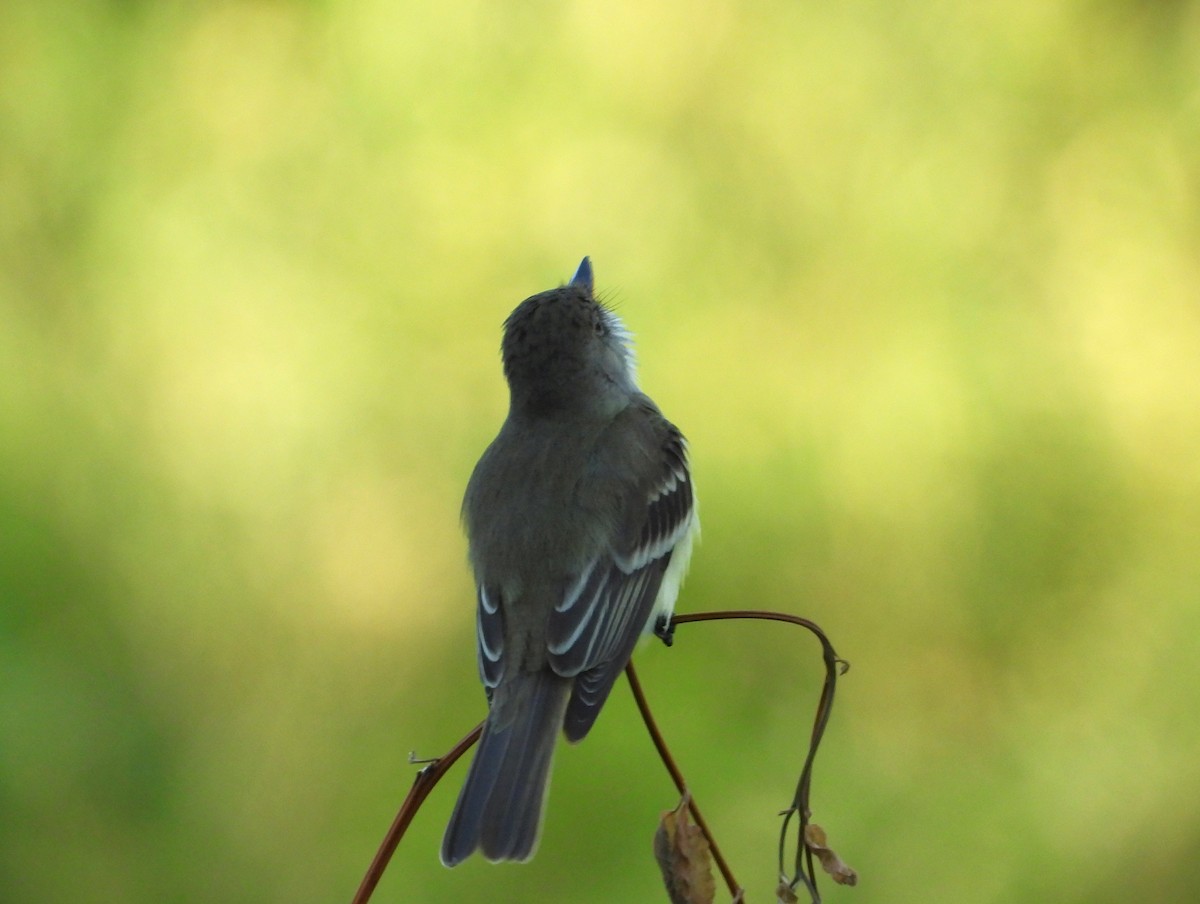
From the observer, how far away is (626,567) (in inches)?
106

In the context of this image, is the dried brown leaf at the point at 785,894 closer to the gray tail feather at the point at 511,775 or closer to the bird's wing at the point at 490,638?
the gray tail feather at the point at 511,775

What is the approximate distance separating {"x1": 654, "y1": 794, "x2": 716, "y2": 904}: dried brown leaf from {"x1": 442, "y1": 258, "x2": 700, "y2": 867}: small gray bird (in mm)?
516

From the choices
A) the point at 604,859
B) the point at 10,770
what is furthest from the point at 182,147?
the point at 604,859

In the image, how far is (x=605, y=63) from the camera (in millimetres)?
5543

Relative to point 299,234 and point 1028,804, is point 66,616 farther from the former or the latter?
point 1028,804

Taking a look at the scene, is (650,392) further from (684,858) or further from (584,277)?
(684,858)

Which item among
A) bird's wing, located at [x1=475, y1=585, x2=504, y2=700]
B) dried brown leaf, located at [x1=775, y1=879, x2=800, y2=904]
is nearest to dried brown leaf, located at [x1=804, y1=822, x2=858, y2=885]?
dried brown leaf, located at [x1=775, y1=879, x2=800, y2=904]

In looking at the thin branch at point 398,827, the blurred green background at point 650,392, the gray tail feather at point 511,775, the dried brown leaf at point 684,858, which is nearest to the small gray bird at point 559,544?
the gray tail feather at point 511,775

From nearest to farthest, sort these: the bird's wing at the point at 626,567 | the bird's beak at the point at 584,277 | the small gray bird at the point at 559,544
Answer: the small gray bird at the point at 559,544, the bird's wing at the point at 626,567, the bird's beak at the point at 584,277

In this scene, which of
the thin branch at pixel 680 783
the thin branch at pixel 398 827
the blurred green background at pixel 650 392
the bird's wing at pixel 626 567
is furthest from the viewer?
the blurred green background at pixel 650 392

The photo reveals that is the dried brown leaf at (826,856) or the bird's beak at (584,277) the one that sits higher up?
the bird's beak at (584,277)

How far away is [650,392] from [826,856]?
3212mm

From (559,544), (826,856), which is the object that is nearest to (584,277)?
(559,544)

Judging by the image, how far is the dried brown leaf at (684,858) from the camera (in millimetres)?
1756
